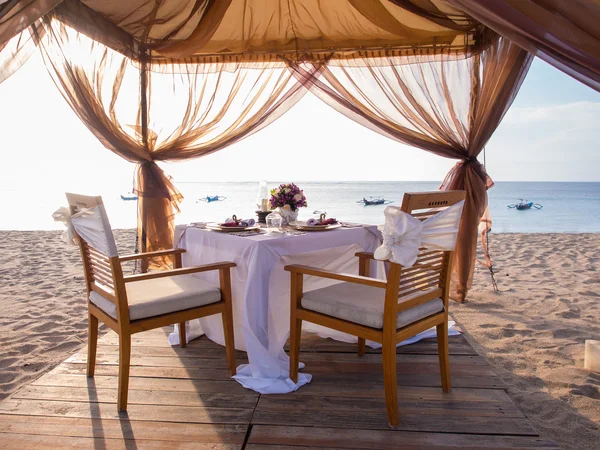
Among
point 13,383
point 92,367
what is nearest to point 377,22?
point 92,367

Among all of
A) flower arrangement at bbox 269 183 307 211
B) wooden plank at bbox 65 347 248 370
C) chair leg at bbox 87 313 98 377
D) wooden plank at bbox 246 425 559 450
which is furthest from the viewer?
flower arrangement at bbox 269 183 307 211

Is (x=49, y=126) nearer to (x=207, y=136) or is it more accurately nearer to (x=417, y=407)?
(x=207, y=136)

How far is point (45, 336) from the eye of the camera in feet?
9.61

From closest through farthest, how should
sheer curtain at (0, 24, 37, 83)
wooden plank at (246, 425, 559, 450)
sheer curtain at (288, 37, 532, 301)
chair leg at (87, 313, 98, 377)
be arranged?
wooden plank at (246, 425, 559, 450) → sheer curtain at (0, 24, 37, 83) → chair leg at (87, 313, 98, 377) → sheer curtain at (288, 37, 532, 301)

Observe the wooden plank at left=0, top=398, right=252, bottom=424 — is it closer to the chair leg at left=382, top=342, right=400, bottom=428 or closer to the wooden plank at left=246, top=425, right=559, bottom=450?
the wooden plank at left=246, top=425, right=559, bottom=450

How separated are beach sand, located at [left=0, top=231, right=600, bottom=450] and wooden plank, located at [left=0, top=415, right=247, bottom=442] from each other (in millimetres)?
480

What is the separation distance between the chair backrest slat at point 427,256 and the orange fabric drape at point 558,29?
0.65 m

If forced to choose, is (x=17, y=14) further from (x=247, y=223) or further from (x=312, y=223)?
(x=312, y=223)

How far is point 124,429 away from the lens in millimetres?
1767

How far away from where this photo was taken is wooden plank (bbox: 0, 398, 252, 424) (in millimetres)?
1848

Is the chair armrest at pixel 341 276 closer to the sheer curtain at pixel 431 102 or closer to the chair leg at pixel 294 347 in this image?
the chair leg at pixel 294 347

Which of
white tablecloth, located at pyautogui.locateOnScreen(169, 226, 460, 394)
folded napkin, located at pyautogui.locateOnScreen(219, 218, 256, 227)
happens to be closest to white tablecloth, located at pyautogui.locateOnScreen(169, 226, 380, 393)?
white tablecloth, located at pyautogui.locateOnScreen(169, 226, 460, 394)

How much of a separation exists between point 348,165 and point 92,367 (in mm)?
18654

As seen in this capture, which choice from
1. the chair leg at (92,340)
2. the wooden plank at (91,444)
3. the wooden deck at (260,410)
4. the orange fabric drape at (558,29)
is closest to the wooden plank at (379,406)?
the wooden deck at (260,410)
